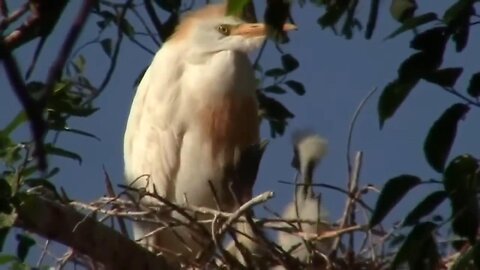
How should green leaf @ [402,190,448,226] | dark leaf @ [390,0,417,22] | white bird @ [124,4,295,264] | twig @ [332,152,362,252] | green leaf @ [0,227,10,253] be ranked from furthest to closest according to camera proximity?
white bird @ [124,4,295,264], twig @ [332,152,362,252], green leaf @ [0,227,10,253], dark leaf @ [390,0,417,22], green leaf @ [402,190,448,226]

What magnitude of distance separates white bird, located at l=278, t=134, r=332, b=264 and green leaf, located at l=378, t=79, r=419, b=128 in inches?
32.6

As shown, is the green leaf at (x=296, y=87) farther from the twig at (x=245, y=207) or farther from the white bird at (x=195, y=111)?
the twig at (x=245, y=207)

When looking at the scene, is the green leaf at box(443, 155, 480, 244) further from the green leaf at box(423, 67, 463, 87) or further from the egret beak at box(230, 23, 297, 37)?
the egret beak at box(230, 23, 297, 37)

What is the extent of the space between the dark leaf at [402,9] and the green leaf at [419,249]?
11.2 inches

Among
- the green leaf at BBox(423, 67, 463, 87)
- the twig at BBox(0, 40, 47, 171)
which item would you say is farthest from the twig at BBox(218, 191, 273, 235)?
the twig at BBox(0, 40, 47, 171)

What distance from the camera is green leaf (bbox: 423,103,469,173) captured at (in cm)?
74

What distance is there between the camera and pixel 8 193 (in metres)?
1.17

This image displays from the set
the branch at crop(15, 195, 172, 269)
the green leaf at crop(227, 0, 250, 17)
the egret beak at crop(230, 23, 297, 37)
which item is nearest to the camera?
the green leaf at crop(227, 0, 250, 17)

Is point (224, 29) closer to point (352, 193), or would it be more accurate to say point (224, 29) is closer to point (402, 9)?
point (352, 193)

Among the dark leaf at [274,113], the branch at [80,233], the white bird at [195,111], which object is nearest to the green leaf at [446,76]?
the branch at [80,233]

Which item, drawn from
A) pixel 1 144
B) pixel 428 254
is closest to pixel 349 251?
pixel 1 144

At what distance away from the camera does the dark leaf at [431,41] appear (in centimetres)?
74

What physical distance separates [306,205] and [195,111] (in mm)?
945

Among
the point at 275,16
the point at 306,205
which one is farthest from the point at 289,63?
the point at 275,16
